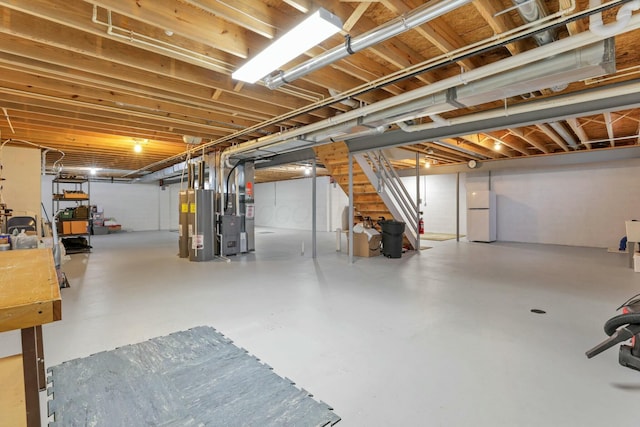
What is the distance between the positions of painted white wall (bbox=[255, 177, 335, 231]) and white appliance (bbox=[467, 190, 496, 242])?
5.48 meters

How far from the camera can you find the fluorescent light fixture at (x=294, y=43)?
1.86 meters

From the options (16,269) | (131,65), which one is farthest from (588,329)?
(131,65)

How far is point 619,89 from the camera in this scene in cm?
291

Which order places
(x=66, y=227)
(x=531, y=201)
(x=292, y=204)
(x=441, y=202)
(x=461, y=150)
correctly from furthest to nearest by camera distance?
1. (x=292, y=204)
2. (x=441, y=202)
3. (x=531, y=201)
4. (x=461, y=150)
5. (x=66, y=227)

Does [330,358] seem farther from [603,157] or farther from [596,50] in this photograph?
[603,157]

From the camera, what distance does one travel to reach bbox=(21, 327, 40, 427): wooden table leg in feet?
2.95

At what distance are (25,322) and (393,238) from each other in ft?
19.7

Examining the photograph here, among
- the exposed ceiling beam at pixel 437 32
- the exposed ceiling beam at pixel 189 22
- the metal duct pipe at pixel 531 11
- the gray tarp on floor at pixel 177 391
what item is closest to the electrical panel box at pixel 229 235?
the gray tarp on floor at pixel 177 391

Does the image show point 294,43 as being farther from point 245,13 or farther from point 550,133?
point 550,133

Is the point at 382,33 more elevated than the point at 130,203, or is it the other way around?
the point at 382,33

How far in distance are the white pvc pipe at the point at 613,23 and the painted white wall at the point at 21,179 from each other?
8162mm

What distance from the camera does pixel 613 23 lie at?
6.02 ft

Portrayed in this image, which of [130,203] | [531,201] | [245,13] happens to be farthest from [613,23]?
[130,203]

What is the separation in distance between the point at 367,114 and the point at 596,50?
2.06 meters
